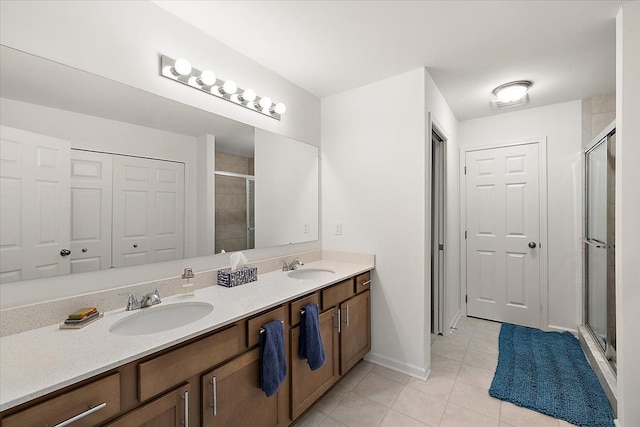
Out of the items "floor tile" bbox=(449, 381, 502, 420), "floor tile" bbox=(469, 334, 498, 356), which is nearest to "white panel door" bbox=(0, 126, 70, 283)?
"floor tile" bbox=(449, 381, 502, 420)

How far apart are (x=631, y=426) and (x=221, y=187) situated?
8.61 feet

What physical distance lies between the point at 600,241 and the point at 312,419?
263 cm

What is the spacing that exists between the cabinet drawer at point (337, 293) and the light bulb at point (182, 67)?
1522 mm

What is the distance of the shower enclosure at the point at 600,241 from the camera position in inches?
82.7

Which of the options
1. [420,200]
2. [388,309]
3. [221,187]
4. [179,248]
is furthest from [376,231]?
[179,248]

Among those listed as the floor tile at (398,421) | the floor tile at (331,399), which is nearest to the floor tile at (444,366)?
the floor tile at (398,421)

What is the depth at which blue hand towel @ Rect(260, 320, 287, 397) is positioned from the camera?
138 cm

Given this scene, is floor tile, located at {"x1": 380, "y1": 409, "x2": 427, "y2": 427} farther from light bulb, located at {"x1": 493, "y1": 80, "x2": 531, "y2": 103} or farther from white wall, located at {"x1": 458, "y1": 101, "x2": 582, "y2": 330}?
light bulb, located at {"x1": 493, "y1": 80, "x2": 531, "y2": 103}

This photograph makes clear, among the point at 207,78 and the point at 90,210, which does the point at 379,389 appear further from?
the point at 207,78

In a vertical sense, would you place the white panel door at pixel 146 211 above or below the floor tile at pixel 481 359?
above

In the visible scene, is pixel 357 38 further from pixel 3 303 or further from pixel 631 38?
pixel 3 303

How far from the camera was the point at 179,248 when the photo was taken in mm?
1686

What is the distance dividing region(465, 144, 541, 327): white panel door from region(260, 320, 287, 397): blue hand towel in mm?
2810

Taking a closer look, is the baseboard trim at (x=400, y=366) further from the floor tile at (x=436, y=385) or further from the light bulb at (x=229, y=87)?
the light bulb at (x=229, y=87)
